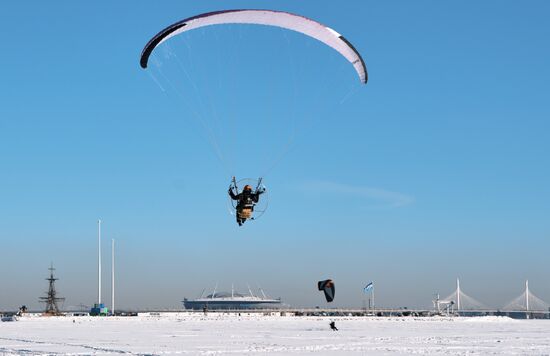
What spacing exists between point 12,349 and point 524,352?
54.0 ft

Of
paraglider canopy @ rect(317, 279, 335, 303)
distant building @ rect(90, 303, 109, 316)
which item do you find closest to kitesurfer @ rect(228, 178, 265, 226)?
paraglider canopy @ rect(317, 279, 335, 303)

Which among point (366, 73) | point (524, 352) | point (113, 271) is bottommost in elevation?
point (524, 352)

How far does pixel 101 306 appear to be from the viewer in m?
76.4

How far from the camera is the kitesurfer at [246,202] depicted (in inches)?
1072

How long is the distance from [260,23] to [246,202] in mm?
6432

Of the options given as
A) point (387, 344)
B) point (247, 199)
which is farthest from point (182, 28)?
point (387, 344)

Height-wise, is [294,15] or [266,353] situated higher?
[294,15]

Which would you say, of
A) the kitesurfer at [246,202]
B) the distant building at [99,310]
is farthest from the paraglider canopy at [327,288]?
the distant building at [99,310]

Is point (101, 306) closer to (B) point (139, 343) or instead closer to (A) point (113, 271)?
(A) point (113, 271)

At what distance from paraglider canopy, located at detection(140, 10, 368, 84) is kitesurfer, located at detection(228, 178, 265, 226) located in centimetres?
598

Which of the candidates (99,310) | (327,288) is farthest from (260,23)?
(99,310)

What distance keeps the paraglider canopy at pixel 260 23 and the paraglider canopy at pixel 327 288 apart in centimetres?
960

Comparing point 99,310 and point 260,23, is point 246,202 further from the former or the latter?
point 99,310

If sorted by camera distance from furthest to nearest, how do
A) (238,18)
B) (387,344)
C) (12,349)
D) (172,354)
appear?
1. (387,344)
2. (238,18)
3. (12,349)
4. (172,354)
